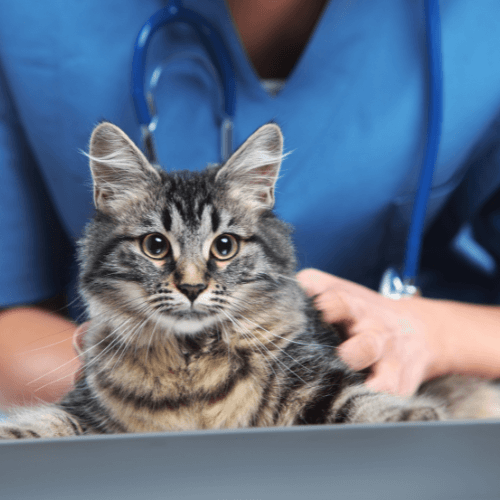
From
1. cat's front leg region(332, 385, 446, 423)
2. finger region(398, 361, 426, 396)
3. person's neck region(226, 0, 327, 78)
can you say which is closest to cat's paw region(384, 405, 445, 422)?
cat's front leg region(332, 385, 446, 423)

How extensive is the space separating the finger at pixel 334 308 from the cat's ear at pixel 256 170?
5.5 inches

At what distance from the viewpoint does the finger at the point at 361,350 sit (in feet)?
1.35

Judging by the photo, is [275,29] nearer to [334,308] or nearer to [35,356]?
[334,308]

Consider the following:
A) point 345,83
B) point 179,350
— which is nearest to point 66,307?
point 179,350

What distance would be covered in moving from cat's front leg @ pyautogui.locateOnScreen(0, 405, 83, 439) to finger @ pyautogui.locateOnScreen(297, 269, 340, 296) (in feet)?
0.88

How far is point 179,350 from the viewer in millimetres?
361

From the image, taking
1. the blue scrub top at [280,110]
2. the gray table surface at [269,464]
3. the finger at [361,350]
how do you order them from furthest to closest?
the blue scrub top at [280,110], the finger at [361,350], the gray table surface at [269,464]

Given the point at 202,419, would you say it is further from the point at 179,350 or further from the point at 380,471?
the point at 380,471

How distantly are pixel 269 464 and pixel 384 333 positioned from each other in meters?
0.30

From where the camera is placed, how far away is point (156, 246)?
34 cm

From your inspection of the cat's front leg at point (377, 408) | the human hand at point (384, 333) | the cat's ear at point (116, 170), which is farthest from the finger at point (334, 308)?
the cat's ear at point (116, 170)

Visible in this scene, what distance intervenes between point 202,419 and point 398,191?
390mm

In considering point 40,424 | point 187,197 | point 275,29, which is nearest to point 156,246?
point 187,197

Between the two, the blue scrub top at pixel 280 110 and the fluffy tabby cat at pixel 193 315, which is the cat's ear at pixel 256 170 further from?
the blue scrub top at pixel 280 110
